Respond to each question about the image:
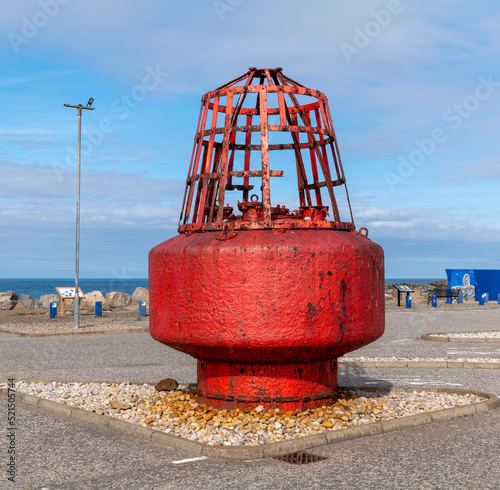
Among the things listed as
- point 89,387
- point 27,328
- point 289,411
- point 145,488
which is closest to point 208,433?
point 289,411

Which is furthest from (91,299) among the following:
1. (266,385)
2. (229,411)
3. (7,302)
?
(266,385)

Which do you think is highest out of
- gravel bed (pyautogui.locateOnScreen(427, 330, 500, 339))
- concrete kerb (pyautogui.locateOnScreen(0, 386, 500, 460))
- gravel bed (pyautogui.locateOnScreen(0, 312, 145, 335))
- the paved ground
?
gravel bed (pyautogui.locateOnScreen(0, 312, 145, 335))

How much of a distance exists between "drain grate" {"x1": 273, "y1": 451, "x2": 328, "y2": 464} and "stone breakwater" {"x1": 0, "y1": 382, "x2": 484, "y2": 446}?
14.0 inches

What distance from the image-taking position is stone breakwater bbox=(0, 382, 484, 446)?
6852 mm

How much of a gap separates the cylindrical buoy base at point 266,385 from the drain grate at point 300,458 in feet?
3.93

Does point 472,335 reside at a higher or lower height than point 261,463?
higher

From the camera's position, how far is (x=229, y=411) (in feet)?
24.7

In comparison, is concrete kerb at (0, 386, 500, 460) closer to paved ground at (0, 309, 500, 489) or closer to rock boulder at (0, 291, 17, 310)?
paved ground at (0, 309, 500, 489)

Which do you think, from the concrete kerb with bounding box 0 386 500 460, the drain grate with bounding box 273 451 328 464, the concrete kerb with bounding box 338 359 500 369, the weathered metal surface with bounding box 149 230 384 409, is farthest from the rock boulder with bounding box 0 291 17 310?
the drain grate with bounding box 273 451 328 464

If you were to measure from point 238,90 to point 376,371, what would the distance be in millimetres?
6498

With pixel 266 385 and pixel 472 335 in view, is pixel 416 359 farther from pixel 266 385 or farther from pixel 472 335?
pixel 266 385

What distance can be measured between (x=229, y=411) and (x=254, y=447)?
133 cm

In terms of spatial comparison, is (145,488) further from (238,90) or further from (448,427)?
(238,90)

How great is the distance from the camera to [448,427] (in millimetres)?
7488
